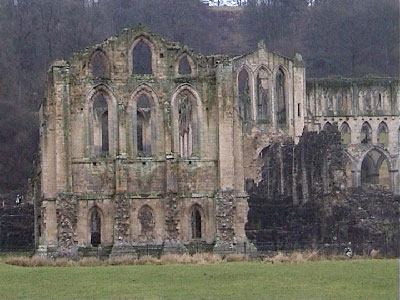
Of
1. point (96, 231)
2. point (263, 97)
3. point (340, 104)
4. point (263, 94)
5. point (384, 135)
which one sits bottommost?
point (96, 231)

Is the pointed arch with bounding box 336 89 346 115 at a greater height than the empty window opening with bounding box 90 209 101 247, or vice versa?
the pointed arch with bounding box 336 89 346 115

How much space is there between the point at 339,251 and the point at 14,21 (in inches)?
2251

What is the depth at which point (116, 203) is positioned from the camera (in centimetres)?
5012

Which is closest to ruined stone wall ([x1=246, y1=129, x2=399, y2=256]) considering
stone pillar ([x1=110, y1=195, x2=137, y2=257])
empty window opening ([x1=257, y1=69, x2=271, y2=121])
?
stone pillar ([x1=110, y1=195, x2=137, y2=257])

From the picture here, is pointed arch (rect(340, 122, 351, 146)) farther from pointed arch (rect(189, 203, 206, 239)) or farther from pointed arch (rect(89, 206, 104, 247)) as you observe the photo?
pointed arch (rect(89, 206, 104, 247))

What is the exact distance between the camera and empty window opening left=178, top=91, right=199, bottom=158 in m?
51.4

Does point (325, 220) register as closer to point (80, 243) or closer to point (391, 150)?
point (80, 243)

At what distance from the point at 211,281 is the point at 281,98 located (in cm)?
4670

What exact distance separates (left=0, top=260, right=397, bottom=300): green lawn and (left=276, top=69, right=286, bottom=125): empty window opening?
39246 mm

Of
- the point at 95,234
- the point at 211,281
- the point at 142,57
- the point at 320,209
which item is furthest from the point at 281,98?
the point at 211,281

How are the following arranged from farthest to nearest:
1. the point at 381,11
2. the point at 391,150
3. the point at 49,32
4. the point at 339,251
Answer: the point at 381,11 → the point at 49,32 → the point at 391,150 → the point at 339,251

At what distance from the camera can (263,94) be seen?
78.9 m

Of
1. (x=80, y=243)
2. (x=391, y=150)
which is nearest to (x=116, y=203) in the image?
(x=80, y=243)

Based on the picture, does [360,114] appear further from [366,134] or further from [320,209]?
[320,209]
